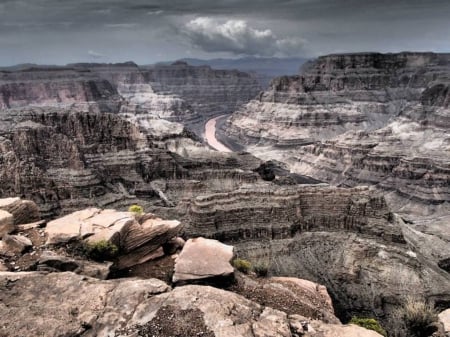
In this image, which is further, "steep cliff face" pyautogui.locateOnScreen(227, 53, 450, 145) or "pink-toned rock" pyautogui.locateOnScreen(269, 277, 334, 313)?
"steep cliff face" pyautogui.locateOnScreen(227, 53, 450, 145)

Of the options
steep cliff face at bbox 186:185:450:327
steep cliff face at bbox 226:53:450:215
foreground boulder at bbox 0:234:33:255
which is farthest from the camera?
steep cliff face at bbox 226:53:450:215

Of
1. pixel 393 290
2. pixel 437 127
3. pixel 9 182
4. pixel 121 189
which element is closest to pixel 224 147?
pixel 437 127

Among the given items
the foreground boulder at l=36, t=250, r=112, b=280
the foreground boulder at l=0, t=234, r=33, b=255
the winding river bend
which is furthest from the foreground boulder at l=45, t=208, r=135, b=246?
the winding river bend

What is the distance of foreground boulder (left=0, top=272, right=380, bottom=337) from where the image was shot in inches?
445

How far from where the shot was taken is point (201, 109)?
195 metres

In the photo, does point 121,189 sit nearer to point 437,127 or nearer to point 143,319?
point 143,319

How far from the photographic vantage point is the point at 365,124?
123 metres

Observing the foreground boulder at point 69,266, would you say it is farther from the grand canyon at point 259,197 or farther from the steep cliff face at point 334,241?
the steep cliff face at point 334,241

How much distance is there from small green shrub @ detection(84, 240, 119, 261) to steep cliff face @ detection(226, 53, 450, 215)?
219 ft

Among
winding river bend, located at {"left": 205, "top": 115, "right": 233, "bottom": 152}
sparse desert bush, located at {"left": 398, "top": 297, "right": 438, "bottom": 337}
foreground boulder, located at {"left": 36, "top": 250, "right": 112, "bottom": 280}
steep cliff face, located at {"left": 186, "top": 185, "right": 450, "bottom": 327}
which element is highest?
foreground boulder, located at {"left": 36, "top": 250, "right": 112, "bottom": 280}

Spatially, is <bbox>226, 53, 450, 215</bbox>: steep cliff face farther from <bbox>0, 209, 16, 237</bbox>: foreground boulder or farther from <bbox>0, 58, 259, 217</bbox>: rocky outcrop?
<bbox>0, 209, 16, 237</bbox>: foreground boulder

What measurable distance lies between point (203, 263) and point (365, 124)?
117093mm

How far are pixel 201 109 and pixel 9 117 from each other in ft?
438

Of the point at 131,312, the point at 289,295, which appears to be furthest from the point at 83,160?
the point at 131,312
